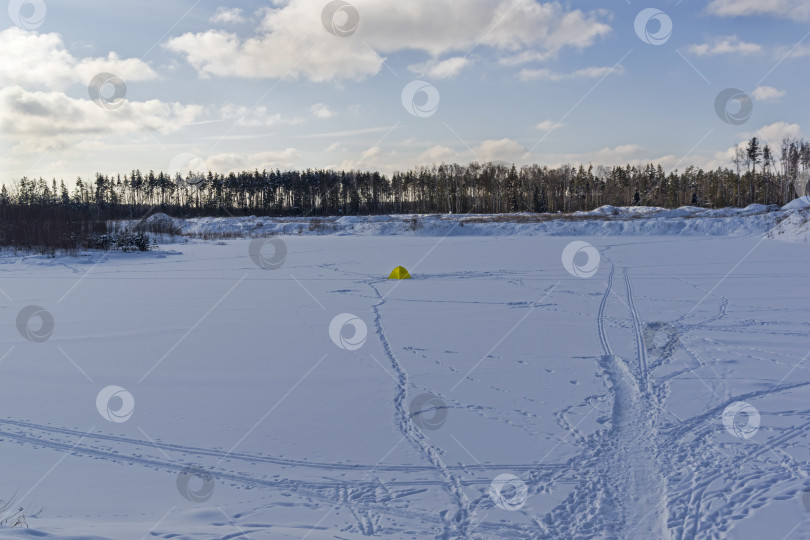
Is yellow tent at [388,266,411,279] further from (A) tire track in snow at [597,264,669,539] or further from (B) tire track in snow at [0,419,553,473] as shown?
(B) tire track in snow at [0,419,553,473]

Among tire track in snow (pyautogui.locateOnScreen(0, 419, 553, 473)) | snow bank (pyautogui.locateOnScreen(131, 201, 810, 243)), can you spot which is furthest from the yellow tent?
snow bank (pyautogui.locateOnScreen(131, 201, 810, 243))

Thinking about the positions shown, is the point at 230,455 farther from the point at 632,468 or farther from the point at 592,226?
the point at 592,226

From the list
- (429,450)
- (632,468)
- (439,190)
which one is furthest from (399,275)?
(439,190)

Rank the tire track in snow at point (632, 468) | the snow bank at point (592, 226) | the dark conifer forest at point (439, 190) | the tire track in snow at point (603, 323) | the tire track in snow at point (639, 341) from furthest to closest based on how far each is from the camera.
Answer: the dark conifer forest at point (439, 190), the snow bank at point (592, 226), the tire track in snow at point (603, 323), the tire track in snow at point (639, 341), the tire track in snow at point (632, 468)

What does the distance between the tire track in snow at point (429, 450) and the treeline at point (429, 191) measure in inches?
3153

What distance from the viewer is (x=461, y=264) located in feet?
72.0

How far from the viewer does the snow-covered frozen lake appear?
13.8 ft

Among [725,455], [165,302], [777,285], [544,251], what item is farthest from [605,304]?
[544,251]

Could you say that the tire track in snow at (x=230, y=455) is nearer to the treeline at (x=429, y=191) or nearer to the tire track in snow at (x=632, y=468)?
the tire track in snow at (x=632, y=468)

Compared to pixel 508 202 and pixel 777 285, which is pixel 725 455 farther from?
pixel 508 202

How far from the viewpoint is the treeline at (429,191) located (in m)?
87.1

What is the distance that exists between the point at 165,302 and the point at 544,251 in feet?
59.3

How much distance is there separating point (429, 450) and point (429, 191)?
9149 cm

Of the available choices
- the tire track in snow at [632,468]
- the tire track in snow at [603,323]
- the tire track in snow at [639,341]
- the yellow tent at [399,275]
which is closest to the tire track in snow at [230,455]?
the tire track in snow at [632,468]
